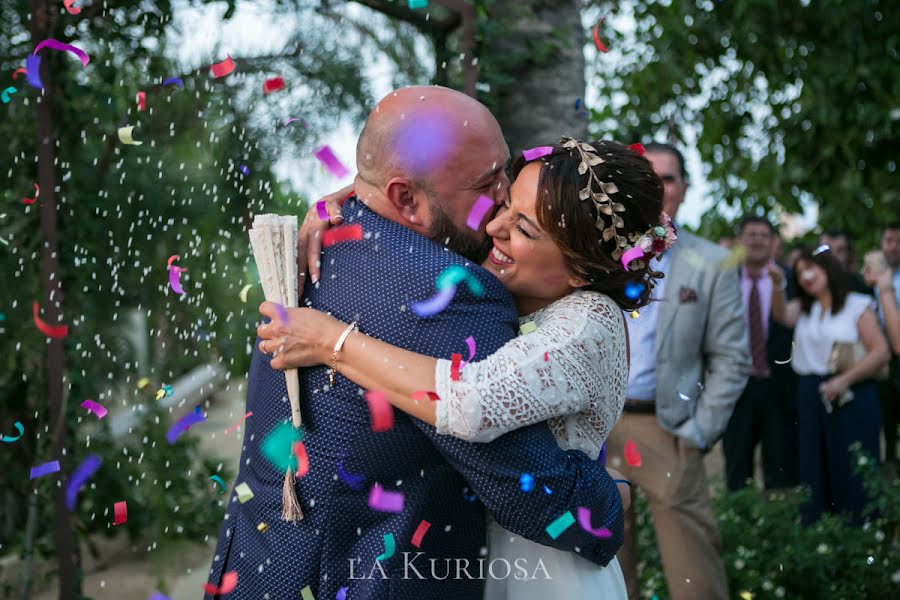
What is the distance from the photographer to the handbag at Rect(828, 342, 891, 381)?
7129 mm

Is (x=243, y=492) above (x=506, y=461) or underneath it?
underneath

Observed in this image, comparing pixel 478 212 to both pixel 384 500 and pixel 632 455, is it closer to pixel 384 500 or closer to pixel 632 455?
pixel 384 500

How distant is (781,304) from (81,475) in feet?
16.2

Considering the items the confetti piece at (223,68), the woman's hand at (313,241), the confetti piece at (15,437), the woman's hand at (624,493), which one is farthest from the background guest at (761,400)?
the woman's hand at (313,241)

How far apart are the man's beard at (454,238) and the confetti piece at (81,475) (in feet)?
8.47

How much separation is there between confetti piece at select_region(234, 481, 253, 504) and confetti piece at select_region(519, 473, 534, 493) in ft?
2.07

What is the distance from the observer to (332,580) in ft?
7.29

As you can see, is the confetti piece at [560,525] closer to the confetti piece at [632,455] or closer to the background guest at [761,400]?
the confetti piece at [632,455]

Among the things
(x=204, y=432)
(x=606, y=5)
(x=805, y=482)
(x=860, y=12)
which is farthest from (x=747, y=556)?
(x=204, y=432)

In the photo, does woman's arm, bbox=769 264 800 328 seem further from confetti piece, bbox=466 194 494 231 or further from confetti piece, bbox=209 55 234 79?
confetti piece, bbox=466 194 494 231

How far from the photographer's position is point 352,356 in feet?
7.05

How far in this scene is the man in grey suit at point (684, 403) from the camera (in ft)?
15.4

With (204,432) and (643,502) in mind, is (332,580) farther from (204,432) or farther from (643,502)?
(204,432)

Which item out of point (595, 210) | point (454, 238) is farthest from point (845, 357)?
point (454, 238)
